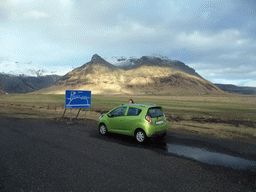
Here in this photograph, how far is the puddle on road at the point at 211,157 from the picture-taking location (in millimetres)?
5559

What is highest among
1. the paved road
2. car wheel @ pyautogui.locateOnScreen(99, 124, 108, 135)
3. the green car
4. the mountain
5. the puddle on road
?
the mountain

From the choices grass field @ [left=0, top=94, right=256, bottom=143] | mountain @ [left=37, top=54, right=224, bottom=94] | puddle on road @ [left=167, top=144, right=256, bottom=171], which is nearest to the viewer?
puddle on road @ [left=167, top=144, right=256, bottom=171]

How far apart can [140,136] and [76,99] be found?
26.9ft

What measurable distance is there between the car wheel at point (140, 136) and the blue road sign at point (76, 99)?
25.5ft

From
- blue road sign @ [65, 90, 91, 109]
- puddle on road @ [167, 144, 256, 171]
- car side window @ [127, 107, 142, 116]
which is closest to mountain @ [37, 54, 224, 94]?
blue road sign @ [65, 90, 91, 109]

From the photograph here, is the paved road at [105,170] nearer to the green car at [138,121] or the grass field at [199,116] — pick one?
the green car at [138,121]

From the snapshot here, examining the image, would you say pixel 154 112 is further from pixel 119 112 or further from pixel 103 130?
pixel 103 130

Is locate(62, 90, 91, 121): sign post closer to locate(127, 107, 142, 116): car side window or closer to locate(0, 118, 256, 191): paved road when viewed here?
locate(0, 118, 256, 191): paved road

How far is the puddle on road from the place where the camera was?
18.2 feet

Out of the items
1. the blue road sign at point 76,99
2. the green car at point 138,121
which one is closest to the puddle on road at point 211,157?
the green car at point 138,121

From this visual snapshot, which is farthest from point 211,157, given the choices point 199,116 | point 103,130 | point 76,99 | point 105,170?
point 199,116

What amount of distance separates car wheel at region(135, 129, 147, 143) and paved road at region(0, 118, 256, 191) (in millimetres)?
266

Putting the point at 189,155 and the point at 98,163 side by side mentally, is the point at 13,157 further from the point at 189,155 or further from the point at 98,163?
the point at 189,155

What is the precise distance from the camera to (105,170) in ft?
16.5
